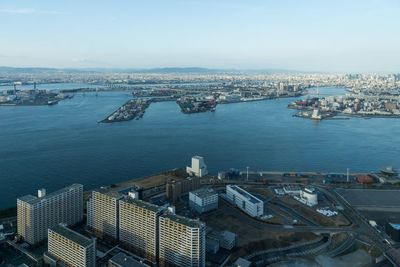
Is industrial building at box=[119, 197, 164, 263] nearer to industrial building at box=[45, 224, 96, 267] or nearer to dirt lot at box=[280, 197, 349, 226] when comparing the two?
industrial building at box=[45, 224, 96, 267]

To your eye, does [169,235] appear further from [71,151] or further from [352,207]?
[71,151]

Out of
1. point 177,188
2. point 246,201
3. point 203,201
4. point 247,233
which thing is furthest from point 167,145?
point 247,233

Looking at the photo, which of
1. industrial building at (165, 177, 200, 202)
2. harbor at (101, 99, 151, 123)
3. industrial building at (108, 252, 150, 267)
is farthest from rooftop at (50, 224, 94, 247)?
harbor at (101, 99, 151, 123)

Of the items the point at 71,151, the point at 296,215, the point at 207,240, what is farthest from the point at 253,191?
the point at 71,151

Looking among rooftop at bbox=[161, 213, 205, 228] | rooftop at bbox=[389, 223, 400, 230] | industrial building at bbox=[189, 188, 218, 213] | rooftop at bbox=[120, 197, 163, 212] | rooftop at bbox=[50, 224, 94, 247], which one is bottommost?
rooftop at bbox=[389, 223, 400, 230]

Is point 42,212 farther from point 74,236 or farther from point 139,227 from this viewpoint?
point 139,227

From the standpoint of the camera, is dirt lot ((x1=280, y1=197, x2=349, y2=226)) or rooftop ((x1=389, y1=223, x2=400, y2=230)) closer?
rooftop ((x1=389, y1=223, x2=400, y2=230))
